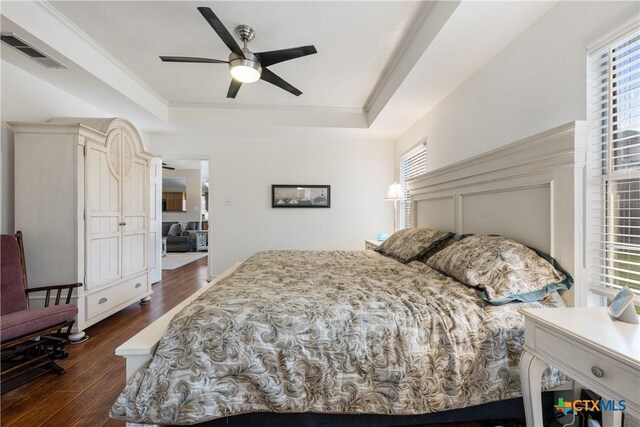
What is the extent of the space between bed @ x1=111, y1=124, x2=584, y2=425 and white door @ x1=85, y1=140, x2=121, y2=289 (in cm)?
163

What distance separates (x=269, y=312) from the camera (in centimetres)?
122

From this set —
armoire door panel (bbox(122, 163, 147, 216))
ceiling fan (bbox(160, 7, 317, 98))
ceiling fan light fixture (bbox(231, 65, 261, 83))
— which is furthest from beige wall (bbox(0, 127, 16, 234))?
ceiling fan light fixture (bbox(231, 65, 261, 83))

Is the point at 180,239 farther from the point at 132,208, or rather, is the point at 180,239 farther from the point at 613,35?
the point at 613,35

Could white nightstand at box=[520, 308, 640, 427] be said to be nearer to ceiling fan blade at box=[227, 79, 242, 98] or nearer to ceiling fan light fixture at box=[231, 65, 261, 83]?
ceiling fan light fixture at box=[231, 65, 261, 83]

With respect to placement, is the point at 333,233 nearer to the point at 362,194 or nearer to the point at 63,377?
the point at 362,194

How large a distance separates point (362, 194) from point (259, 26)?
9.90 feet

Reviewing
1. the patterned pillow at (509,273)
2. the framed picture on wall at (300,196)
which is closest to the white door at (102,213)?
the framed picture on wall at (300,196)

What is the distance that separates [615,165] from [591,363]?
103 centimetres

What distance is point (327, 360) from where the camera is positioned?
3.79 ft

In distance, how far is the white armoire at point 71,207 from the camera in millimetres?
2250

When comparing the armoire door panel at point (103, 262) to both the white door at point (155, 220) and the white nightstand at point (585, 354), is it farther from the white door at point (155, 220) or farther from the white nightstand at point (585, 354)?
the white nightstand at point (585, 354)

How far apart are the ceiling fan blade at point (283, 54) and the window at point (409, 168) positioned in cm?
204

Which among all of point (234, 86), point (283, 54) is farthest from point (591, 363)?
point (234, 86)

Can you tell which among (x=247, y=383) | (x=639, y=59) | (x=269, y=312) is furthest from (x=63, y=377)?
(x=639, y=59)
